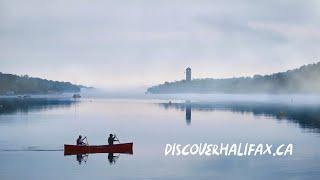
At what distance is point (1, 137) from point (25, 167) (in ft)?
109

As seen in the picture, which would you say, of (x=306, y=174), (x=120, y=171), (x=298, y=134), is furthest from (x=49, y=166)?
(x=298, y=134)

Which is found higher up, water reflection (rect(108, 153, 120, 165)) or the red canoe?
the red canoe

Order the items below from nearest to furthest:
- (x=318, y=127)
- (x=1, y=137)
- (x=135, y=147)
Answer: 1. (x=135, y=147)
2. (x=1, y=137)
3. (x=318, y=127)

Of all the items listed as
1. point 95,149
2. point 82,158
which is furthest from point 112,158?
point 82,158

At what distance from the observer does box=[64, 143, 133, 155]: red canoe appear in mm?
59794

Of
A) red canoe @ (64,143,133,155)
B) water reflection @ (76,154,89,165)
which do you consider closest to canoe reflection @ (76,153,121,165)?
water reflection @ (76,154,89,165)

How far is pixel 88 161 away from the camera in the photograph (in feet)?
188

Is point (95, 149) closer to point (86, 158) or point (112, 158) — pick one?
point (86, 158)

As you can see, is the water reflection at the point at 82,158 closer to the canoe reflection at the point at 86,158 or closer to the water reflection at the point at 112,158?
the canoe reflection at the point at 86,158

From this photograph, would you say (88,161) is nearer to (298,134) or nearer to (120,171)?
(120,171)

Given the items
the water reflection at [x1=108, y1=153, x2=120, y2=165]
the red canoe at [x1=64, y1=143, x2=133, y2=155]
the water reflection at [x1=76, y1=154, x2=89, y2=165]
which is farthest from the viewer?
the red canoe at [x1=64, y1=143, x2=133, y2=155]

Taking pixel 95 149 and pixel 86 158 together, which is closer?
pixel 86 158

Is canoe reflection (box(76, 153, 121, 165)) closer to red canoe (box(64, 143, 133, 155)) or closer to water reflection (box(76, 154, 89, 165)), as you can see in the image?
water reflection (box(76, 154, 89, 165))

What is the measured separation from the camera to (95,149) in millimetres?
60594
